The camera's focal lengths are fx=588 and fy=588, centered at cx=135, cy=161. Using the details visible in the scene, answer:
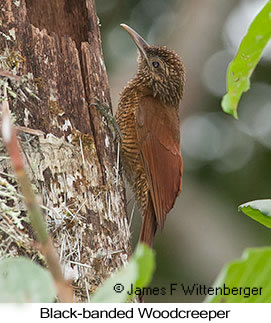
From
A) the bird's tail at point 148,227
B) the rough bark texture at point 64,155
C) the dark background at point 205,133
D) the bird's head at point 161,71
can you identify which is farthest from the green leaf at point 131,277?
the dark background at point 205,133

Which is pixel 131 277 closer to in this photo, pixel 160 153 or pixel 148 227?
pixel 148 227

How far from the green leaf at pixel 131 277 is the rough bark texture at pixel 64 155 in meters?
1.29

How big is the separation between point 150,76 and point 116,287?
3.14 m

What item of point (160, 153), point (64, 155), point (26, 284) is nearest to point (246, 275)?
point (26, 284)

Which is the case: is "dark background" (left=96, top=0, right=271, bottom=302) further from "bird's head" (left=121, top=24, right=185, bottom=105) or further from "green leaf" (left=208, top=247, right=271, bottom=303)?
"green leaf" (left=208, top=247, right=271, bottom=303)

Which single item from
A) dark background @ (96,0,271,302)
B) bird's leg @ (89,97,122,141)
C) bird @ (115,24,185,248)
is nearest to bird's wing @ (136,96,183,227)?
bird @ (115,24,185,248)

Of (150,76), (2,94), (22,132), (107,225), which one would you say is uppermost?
(150,76)

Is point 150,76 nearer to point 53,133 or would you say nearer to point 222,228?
point 53,133

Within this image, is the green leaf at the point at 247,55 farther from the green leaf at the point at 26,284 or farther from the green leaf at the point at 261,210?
the green leaf at the point at 26,284

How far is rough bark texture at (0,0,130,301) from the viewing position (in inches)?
85.6

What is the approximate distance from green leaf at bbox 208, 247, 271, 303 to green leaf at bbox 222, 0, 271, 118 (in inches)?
19.9

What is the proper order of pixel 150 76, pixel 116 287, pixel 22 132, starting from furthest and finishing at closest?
1. pixel 150 76
2. pixel 22 132
3. pixel 116 287

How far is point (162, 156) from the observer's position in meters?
3.29
